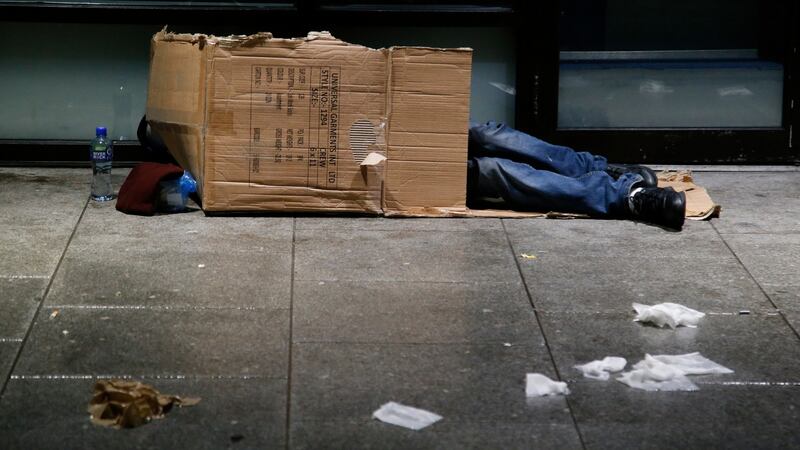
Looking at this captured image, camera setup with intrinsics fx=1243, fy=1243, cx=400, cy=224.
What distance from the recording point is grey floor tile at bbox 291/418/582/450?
4.06 metres

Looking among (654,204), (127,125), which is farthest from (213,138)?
(654,204)

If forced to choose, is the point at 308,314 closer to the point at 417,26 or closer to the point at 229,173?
the point at 229,173

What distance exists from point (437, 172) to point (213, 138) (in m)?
1.22

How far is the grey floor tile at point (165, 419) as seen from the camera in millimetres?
4039

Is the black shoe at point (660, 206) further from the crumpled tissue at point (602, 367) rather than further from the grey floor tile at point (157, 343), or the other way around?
the grey floor tile at point (157, 343)

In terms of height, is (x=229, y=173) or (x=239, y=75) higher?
(x=239, y=75)

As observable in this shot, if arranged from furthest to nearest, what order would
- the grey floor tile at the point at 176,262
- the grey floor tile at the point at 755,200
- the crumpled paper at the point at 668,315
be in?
the grey floor tile at the point at 755,200, the grey floor tile at the point at 176,262, the crumpled paper at the point at 668,315

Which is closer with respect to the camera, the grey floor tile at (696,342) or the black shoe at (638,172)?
the grey floor tile at (696,342)

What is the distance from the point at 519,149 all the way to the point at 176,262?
6.90ft

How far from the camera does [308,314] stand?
17.3ft

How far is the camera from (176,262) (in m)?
5.94

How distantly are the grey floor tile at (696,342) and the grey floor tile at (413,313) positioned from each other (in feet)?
0.57

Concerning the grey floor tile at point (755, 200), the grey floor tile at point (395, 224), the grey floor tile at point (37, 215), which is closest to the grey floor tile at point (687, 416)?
the grey floor tile at point (395, 224)

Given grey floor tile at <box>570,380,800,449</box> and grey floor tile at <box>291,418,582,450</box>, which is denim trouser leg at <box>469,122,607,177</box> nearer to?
grey floor tile at <box>570,380,800,449</box>
